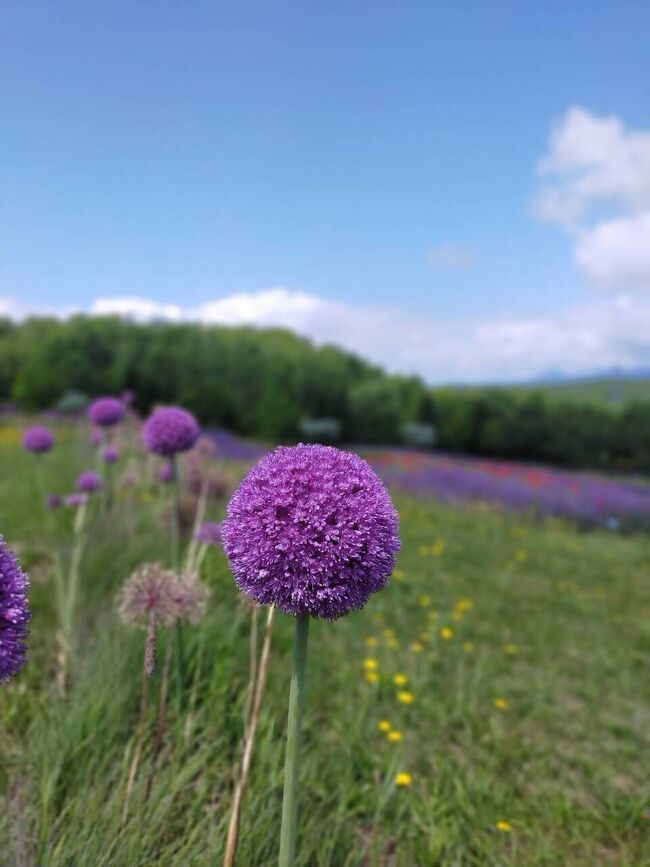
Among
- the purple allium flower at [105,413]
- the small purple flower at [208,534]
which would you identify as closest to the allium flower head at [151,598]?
the small purple flower at [208,534]

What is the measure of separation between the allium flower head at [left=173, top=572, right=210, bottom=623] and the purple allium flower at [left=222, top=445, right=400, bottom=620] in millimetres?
942

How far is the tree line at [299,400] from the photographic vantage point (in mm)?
25219

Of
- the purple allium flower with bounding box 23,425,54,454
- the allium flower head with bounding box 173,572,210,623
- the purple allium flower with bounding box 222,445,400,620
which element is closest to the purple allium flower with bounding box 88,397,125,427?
the purple allium flower with bounding box 23,425,54,454

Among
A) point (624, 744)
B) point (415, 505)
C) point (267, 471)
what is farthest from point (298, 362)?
point (267, 471)

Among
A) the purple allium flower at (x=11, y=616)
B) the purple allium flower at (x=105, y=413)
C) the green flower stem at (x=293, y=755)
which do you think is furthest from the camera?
the purple allium flower at (x=105, y=413)

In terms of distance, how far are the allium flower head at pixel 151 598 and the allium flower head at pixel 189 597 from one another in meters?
0.02

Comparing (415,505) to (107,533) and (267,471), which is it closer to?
(107,533)

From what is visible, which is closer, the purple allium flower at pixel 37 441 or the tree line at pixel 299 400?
the purple allium flower at pixel 37 441

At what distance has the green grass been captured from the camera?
231 cm

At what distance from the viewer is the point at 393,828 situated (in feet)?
9.26

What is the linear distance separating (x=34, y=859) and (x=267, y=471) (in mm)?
1509

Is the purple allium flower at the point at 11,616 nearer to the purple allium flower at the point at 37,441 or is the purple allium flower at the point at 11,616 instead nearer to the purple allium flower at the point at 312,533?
the purple allium flower at the point at 312,533

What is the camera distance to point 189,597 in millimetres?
2529

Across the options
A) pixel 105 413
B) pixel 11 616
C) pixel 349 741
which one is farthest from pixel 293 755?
pixel 105 413
